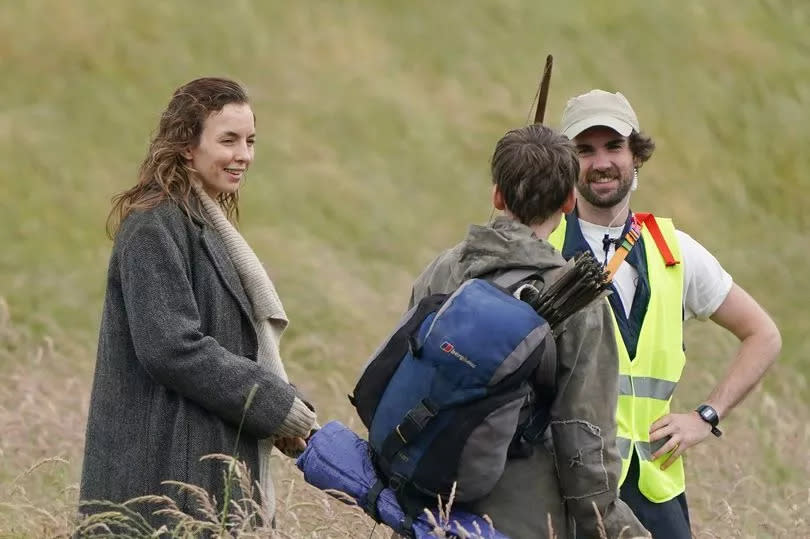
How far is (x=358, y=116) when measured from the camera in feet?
59.7

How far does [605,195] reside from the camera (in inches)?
200

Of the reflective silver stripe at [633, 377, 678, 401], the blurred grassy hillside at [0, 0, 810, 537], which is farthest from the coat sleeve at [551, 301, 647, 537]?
the blurred grassy hillside at [0, 0, 810, 537]

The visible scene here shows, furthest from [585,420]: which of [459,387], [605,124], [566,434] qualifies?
[605,124]

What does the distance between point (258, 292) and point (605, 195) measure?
120 cm

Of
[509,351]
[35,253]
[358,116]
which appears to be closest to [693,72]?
[358,116]

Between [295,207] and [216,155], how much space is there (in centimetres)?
1158

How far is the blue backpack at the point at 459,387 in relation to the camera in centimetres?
374

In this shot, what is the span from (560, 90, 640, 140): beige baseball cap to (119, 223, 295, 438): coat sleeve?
54.9 inches

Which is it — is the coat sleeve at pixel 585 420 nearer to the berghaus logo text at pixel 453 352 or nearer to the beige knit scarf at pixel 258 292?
the berghaus logo text at pixel 453 352

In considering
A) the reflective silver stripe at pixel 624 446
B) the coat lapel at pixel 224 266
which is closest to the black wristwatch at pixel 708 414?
the reflective silver stripe at pixel 624 446

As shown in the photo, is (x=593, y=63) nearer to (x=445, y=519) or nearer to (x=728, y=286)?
(x=728, y=286)

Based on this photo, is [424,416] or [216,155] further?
[216,155]

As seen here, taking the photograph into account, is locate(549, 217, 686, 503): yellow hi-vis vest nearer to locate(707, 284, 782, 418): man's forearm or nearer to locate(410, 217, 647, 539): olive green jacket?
locate(707, 284, 782, 418): man's forearm

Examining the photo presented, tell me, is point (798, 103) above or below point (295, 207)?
above
